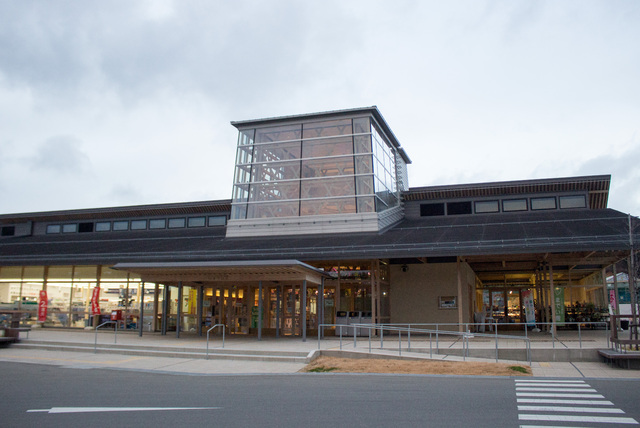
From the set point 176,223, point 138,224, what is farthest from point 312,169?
point 138,224

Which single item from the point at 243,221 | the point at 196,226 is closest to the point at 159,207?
the point at 196,226

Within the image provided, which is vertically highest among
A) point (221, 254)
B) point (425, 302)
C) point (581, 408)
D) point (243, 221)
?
point (243, 221)

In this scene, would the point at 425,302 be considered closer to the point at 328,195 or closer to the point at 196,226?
the point at 328,195

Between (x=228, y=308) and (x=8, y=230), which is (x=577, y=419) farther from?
(x=8, y=230)

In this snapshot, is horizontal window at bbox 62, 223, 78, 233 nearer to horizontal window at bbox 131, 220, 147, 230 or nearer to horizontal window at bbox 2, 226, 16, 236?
horizontal window at bbox 131, 220, 147, 230

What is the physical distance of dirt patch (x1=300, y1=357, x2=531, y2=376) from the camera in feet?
41.7

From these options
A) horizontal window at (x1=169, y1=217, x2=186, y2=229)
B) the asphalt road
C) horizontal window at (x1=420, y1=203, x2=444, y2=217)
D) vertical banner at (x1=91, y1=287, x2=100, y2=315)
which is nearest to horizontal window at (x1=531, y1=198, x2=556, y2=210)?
horizontal window at (x1=420, y1=203, x2=444, y2=217)

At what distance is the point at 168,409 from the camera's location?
835 cm

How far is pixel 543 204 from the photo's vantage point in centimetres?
2444

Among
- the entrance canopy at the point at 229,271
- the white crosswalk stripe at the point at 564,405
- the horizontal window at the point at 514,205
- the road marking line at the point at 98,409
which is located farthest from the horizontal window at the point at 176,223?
the white crosswalk stripe at the point at 564,405

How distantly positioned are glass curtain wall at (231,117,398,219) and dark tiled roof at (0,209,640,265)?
1.60 m

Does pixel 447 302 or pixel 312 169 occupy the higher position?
pixel 312 169

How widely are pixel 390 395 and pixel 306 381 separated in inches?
93.9

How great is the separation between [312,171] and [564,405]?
17.8m
